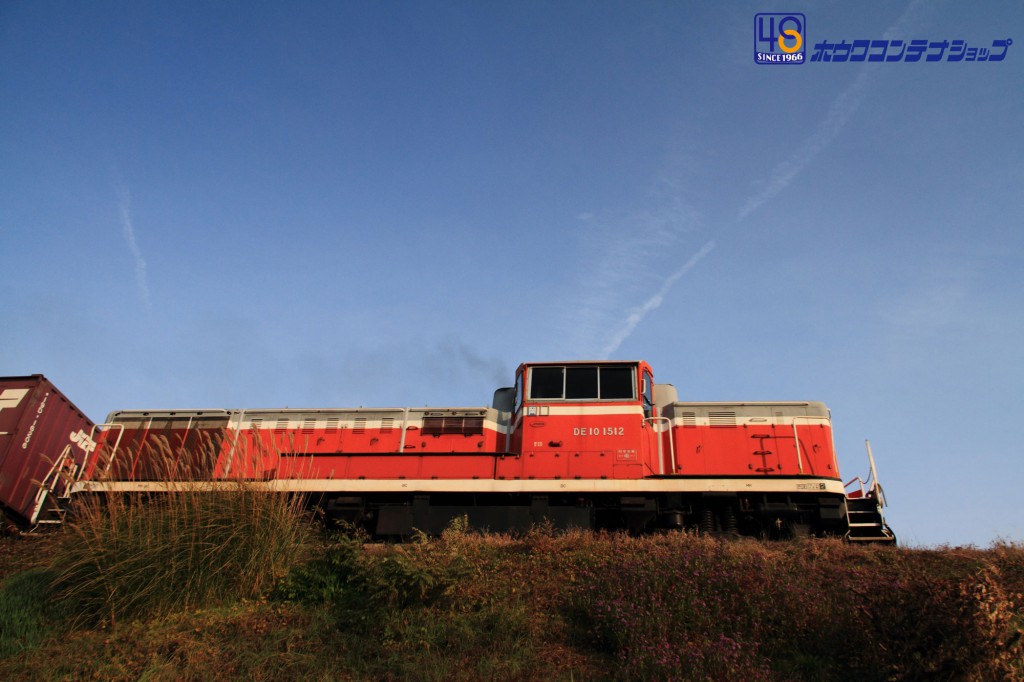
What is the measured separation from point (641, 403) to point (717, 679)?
7.28 metres

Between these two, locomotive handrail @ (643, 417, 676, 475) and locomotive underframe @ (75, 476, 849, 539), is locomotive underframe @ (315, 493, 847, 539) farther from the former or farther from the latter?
locomotive handrail @ (643, 417, 676, 475)

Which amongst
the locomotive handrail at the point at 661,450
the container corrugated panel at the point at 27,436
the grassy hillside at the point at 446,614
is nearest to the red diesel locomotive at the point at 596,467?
the locomotive handrail at the point at 661,450

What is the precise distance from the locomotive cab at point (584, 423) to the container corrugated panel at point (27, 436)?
29.1ft

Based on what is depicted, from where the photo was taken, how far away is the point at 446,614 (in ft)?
26.4

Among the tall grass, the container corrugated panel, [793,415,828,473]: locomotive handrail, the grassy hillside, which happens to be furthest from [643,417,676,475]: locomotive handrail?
the container corrugated panel

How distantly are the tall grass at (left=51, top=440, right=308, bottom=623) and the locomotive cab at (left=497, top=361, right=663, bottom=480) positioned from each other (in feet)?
18.2

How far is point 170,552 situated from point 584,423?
7.59m

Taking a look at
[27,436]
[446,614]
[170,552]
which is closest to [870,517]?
[446,614]

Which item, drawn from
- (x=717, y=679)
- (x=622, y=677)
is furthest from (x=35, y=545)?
(x=717, y=679)

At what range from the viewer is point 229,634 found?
7590mm

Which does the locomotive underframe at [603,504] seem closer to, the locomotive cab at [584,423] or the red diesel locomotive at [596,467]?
the red diesel locomotive at [596,467]

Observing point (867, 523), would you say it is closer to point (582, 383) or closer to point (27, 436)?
point (582, 383)

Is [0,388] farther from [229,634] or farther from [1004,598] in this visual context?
[1004,598]

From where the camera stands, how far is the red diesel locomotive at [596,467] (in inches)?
493
